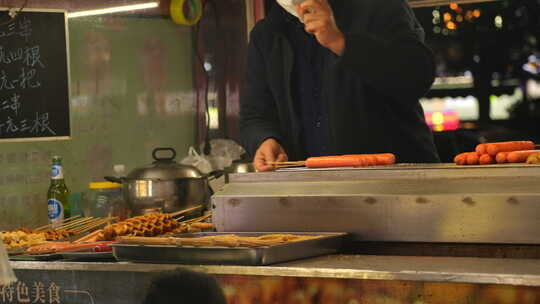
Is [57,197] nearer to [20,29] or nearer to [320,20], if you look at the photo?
[20,29]

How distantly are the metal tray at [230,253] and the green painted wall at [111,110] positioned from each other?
264 centimetres

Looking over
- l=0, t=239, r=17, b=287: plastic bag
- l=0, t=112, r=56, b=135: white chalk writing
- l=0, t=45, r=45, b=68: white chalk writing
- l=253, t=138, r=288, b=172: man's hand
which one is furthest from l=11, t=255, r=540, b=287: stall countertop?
l=0, t=45, r=45, b=68: white chalk writing

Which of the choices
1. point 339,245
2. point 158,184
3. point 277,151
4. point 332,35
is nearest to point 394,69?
point 332,35

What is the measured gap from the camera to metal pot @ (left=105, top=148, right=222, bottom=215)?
3854mm

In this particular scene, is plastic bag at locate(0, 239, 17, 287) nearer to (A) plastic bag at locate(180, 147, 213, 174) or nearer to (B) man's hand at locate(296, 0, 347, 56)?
(B) man's hand at locate(296, 0, 347, 56)

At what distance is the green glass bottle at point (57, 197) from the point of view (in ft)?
13.7

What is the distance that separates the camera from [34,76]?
473 cm

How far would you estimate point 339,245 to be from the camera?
233cm

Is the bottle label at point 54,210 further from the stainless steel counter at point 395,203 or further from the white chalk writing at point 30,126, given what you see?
the stainless steel counter at point 395,203

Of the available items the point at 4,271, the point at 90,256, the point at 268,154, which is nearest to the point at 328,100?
the point at 268,154

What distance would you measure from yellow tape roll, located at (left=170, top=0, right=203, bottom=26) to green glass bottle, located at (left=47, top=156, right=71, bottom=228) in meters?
1.61

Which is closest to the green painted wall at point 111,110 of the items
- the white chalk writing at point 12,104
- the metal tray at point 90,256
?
the white chalk writing at point 12,104

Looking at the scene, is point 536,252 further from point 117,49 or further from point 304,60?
point 117,49

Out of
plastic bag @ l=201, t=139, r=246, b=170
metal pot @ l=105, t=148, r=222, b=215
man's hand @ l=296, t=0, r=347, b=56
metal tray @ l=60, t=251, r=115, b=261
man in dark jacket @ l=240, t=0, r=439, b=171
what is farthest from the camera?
plastic bag @ l=201, t=139, r=246, b=170
